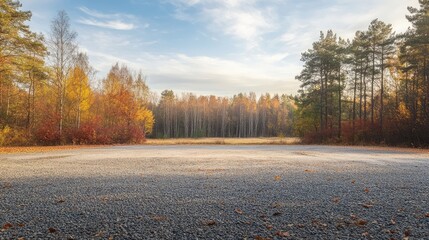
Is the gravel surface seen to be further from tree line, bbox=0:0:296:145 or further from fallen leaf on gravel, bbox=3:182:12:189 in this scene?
tree line, bbox=0:0:296:145

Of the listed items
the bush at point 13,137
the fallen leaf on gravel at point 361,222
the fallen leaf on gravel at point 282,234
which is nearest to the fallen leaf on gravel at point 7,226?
the fallen leaf on gravel at point 282,234

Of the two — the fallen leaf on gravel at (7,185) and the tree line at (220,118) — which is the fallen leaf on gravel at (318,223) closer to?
the fallen leaf on gravel at (7,185)

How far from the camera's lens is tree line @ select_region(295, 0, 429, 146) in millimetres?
23391

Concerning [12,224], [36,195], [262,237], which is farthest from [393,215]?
[36,195]

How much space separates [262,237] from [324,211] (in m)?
1.55

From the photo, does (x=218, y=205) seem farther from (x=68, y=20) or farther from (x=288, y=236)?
(x=68, y=20)

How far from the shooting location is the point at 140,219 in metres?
4.06

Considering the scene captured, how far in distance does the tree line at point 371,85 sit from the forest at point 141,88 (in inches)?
3.5

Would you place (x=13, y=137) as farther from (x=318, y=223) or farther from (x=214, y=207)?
(x=318, y=223)

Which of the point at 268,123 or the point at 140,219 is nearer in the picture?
the point at 140,219

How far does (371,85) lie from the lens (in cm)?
2880

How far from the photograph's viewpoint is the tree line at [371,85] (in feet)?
76.7

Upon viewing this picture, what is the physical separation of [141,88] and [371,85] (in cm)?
3040

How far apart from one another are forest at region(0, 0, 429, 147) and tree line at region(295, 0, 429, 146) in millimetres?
90
